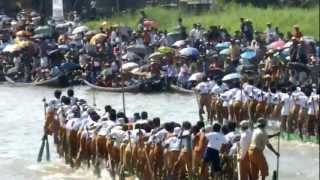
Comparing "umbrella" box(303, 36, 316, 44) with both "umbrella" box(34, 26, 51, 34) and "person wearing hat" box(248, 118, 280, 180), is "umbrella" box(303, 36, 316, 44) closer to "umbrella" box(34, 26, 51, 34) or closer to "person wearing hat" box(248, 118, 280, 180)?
"umbrella" box(34, 26, 51, 34)

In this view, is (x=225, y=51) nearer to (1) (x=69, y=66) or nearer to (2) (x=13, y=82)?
→ (1) (x=69, y=66)

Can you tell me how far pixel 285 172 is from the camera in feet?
58.3

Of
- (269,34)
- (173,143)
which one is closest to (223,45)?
(269,34)

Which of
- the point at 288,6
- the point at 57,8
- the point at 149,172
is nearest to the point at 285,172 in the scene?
the point at 149,172

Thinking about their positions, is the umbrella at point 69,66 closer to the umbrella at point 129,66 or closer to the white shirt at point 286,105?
the umbrella at point 129,66

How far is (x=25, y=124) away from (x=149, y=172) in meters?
10.8

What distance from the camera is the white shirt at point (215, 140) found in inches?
555

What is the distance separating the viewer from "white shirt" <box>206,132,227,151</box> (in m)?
14.1

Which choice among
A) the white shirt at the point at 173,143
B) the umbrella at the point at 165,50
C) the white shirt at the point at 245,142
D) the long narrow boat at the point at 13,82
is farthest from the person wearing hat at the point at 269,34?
the white shirt at the point at 245,142

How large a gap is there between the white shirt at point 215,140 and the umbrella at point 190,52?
14.8 meters

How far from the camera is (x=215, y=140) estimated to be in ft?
46.4

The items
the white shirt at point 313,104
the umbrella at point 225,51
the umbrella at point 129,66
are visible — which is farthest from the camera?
the umbrella at point 129,66

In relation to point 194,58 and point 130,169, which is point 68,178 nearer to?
point 130,169

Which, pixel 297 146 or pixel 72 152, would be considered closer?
pixel 72 152
